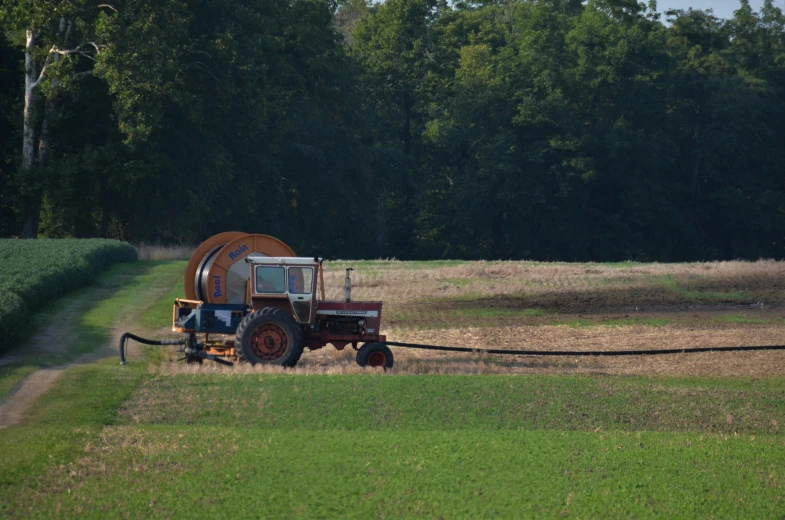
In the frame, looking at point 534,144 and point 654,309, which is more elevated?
point 534,144

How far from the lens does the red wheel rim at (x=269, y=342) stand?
776 inches

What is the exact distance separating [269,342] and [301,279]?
152 centimetres

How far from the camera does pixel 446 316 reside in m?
30.6

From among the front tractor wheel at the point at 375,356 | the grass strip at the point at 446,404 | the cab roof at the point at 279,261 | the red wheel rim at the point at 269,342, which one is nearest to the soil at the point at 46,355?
the grass strip at the point at 446,404

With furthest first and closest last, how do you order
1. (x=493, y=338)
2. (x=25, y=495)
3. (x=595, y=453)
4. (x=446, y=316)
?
(x=446, y=316) → (x=493, y=338) → (x=595, y=453) → (x=25, y=495)

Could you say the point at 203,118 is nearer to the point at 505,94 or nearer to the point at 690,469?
the point at 505,94

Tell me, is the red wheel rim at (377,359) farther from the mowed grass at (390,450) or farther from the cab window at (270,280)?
the mowed grass at (390,450)

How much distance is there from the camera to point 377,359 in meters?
20.6

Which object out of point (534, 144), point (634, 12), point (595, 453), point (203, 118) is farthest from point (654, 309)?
point (634, 12)

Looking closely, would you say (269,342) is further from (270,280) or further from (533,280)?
(533,280)

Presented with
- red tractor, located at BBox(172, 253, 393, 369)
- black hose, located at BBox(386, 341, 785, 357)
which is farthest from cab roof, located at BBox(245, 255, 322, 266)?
black hose, located at BBox(386, 341, 785, 357)

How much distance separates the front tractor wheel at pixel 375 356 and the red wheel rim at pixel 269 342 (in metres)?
1.72

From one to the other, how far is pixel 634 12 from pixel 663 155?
15.6 meters

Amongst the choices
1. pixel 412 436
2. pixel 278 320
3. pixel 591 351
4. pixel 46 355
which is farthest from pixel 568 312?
pixel 412 436
